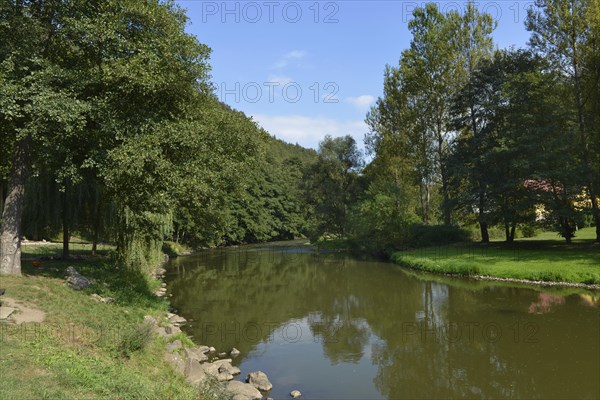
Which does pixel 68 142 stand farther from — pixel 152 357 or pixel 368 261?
pixel 368 261

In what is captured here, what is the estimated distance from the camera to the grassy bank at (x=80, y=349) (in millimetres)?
6961

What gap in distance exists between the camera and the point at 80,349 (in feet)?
29.6

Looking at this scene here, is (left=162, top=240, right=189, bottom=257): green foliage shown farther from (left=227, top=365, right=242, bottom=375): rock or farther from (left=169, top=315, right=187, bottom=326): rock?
(left=227, top=365, right=242, bottom=375): rock

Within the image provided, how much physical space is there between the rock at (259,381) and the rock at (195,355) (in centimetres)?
178

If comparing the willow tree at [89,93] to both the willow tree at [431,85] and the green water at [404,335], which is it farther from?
the willow tree at [431,85]

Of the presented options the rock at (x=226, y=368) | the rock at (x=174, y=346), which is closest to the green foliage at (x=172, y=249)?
the rock at (x=174, y=346)

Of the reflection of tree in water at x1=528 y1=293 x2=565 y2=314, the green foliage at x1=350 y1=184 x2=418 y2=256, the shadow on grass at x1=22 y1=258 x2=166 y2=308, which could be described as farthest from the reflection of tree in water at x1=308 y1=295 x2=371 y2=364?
the green foliage at x1=350 y1=184 x2=418 y2=256

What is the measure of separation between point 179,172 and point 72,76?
4.44 meters

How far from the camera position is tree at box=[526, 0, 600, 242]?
1079 inches

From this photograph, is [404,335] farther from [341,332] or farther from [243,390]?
[243,390]

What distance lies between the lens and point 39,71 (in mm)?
12734

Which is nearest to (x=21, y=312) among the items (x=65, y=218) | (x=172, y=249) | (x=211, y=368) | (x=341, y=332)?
(x=211, y=368)

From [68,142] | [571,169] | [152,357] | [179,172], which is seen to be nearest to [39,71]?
[68,142]

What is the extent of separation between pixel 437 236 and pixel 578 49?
1843 centimetres
